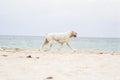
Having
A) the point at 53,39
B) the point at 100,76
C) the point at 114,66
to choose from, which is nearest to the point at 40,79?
the point at 100,76

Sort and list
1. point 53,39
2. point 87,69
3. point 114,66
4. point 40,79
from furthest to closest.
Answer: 1. point 53,39
2. point 114,66
3. point 87,69
4. point 40,79

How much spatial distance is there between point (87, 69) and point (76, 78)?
4.12 feet

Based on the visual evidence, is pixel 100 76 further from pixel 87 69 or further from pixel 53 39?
pixel 53 39

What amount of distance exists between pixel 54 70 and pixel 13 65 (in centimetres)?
142

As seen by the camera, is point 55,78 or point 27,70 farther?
point 27,70

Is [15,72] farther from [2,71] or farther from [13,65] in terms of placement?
[13,65]

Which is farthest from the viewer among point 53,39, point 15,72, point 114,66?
point 53,39

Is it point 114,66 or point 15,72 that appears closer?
point 15,72

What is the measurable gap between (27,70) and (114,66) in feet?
8.36

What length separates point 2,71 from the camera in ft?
25.5

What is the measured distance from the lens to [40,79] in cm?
697

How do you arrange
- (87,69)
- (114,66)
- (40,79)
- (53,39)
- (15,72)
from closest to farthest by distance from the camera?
(40,79), (15,72), (87,69), (114,66), (53,39)

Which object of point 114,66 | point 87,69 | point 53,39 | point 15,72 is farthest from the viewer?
point 53,39

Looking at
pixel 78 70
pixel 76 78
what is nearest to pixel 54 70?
pixel 78 70
